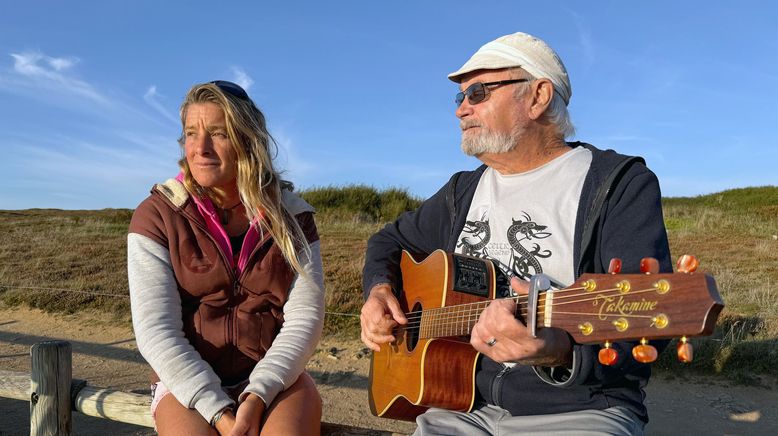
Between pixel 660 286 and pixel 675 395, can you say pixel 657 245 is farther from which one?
pixel 675 395

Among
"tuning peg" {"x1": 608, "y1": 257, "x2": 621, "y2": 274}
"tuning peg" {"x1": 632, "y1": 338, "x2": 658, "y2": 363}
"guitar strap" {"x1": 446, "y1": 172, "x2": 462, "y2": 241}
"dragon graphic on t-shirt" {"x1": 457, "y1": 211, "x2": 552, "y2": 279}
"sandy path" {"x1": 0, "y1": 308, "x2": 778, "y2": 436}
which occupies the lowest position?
"sandy path" {"x1": 0, "y1": 308, "x2": 778, "y2": 436}

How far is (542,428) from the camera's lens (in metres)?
2.29

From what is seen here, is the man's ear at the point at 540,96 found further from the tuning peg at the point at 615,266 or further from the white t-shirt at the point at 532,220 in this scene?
the tuning peg at the point at 615,266

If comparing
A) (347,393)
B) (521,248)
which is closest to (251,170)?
(521,248)

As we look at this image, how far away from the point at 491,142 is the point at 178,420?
Answer: 180 cm

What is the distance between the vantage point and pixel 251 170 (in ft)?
9.20

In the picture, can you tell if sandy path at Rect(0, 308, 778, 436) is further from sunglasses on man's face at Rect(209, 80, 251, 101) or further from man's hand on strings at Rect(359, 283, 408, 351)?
sunglasses on man's face at Rect(209, 80, 251, 101)

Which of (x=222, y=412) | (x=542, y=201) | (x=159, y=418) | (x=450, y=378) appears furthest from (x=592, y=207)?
(x=159, y=418)

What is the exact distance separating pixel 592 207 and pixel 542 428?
88cm

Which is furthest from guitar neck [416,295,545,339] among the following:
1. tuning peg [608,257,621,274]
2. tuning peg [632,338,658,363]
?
tuning peg [632,338,658,363]

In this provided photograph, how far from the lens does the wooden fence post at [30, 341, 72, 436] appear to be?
11.4ft

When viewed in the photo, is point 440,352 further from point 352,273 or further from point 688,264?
point 352,273

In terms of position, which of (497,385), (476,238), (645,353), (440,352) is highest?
(476,238)

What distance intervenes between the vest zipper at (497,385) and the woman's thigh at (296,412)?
777 millimetres
